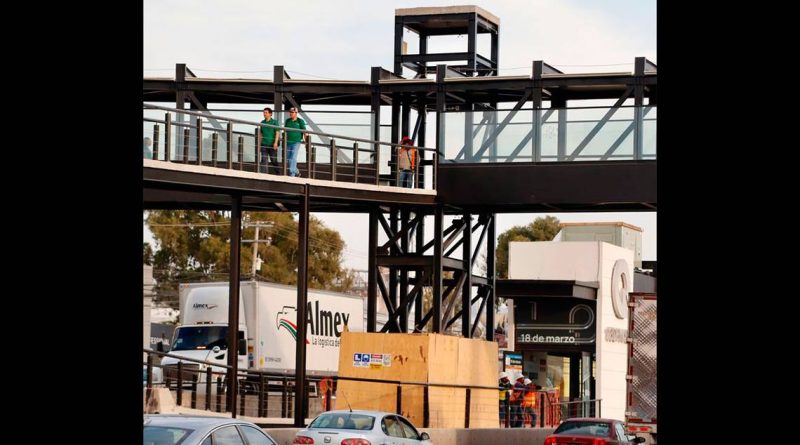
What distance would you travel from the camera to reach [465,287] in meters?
39.7

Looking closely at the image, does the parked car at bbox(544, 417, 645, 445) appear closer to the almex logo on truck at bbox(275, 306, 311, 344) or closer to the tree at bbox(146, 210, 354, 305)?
the almex logo on truck at bbox(275, 306, 311, 344)

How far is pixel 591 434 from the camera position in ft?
84.9

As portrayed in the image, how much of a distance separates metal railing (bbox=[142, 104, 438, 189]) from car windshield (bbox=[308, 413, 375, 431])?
911cm

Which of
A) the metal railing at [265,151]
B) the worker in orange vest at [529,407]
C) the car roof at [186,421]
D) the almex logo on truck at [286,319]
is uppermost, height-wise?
the metal railing at [265,151]

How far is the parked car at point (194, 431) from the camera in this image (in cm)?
1358

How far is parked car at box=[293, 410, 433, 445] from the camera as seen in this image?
2217 cm

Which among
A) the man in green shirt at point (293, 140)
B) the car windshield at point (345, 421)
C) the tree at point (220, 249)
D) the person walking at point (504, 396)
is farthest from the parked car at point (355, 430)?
the tree at point (220, 249)

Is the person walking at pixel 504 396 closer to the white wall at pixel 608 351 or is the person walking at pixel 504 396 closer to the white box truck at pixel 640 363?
the white box truck at pixel 640 363

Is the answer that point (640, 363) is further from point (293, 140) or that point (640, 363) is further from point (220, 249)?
point (220, 249)

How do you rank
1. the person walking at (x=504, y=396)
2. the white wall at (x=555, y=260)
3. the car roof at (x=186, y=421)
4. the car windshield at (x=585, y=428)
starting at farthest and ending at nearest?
the white wall at (x=555, y=260)
the person walking at (x=504, y=396)
the car windshield at (x=585, y=428)
the car roof at (x=186, y=421)

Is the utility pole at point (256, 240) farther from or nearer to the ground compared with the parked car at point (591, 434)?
farther from the ground

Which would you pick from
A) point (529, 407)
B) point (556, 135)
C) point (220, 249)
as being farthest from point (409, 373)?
point (220, 249)

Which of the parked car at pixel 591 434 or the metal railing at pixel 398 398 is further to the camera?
the metal railing at pixel 398 398
